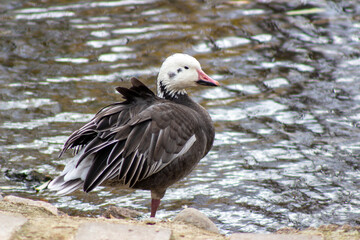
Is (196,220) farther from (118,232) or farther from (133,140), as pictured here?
(118,232)

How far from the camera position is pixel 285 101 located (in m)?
9.23

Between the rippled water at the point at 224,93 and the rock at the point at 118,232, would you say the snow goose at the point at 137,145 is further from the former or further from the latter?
the rock at the point at 118,232

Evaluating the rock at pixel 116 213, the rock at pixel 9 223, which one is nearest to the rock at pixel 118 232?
the rock at pixel 9 223

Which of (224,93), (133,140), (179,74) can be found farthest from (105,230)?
(224,93)

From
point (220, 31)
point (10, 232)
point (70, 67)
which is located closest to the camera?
point (10, 232)

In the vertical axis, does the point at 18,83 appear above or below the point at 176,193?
above

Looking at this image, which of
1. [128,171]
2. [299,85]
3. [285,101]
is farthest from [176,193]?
[299,85]

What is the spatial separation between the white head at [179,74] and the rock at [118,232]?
2.25 meters

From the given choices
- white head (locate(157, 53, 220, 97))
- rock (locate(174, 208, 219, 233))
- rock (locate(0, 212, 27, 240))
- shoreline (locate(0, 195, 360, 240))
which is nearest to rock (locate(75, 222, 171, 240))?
shoreline (locate(0, 195, 360, 240))

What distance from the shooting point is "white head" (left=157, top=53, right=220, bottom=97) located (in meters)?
6.22

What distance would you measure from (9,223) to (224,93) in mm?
5819

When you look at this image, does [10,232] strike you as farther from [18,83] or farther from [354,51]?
[354,51]

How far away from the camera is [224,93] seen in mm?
9578

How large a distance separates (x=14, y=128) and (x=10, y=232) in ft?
14.8
